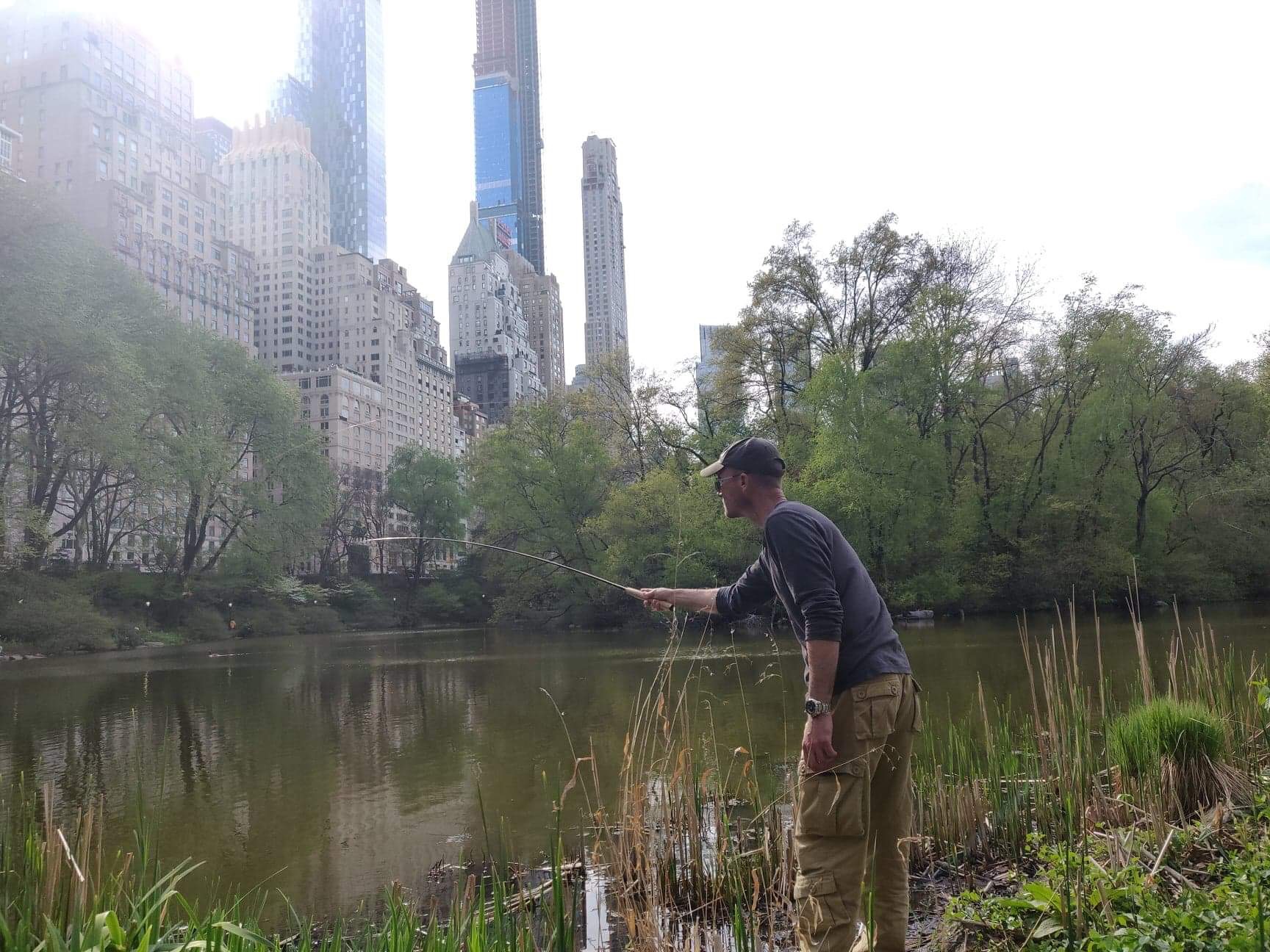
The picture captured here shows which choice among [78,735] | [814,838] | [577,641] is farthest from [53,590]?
[814,838]

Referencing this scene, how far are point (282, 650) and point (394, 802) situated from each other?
22136mm

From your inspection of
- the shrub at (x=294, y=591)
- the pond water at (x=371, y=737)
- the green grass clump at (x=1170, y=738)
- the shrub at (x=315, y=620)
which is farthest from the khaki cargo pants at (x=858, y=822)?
the shrub at (x=315, y=620)

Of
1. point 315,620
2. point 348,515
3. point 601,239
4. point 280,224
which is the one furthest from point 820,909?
point 601,239

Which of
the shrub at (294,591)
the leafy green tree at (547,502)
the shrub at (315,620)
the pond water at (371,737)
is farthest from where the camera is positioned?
the shrub at (315,620)

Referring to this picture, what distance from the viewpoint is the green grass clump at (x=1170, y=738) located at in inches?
178

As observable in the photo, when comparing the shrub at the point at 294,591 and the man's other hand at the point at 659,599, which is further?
the shrub at the point at 294,591

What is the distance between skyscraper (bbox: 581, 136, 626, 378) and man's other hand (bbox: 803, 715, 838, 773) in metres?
180

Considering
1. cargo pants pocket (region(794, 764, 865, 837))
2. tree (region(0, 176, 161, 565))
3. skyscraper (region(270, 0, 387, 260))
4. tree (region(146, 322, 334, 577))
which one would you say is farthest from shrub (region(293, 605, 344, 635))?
skyscraper (region(270, 0, 387, 260))

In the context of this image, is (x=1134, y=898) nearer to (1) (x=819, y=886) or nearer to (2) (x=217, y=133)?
(1) (x=819, y=886)

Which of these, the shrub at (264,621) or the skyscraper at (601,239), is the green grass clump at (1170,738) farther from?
the skyscraper at (601,239)

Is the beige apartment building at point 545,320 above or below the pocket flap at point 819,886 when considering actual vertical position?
above

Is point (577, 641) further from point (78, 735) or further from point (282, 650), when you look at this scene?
point (78, 735)

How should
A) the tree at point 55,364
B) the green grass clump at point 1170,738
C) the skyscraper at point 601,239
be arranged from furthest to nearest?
the skyscraper at point 601,239 → the tree at point 55,364 → the green grass clump at point 1170,738

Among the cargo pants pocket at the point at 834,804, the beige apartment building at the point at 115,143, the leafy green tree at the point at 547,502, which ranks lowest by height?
the cargo pants pocket at the point at 834,804
